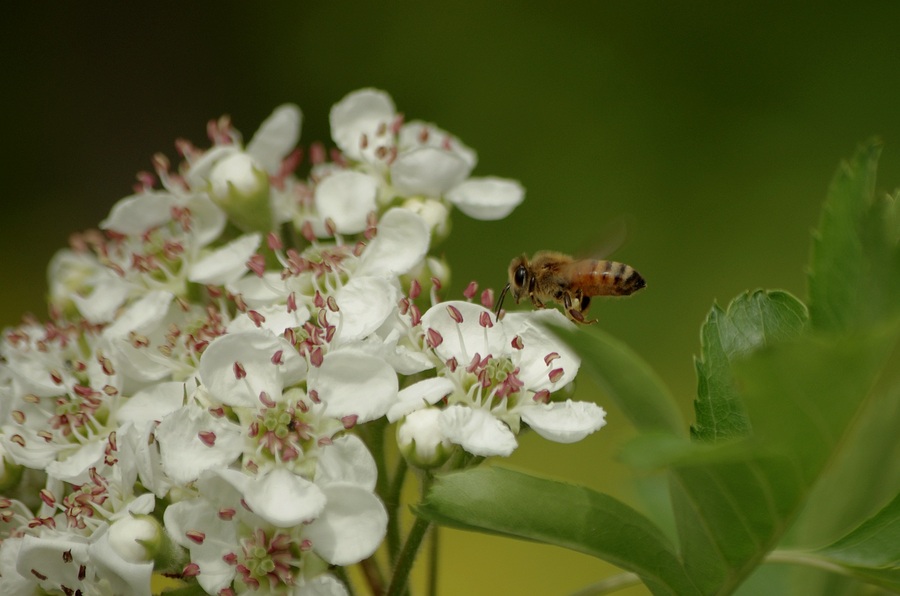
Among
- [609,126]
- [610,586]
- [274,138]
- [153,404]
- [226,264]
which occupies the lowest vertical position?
[610,586]

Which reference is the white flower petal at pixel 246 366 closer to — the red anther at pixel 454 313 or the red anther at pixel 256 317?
the red anther at pixel 256 317

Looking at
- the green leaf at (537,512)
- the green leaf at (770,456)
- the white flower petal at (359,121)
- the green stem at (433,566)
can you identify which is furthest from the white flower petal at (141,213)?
the green leaf at (770,456)

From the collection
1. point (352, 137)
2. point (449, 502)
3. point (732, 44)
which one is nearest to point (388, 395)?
point (449, 502)

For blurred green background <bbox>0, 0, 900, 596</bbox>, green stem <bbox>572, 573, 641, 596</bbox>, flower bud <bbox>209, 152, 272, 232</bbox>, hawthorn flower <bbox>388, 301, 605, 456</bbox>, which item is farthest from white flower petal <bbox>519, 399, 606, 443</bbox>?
blurred green background <bbox>0, 0, 900, 596</bbox>

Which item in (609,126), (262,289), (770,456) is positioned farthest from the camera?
(609,126)

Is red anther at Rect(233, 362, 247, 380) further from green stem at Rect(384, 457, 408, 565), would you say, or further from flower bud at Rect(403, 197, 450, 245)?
flower bud at Rect(403, 197, 450, 245)

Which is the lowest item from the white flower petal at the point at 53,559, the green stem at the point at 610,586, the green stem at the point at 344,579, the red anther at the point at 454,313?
the green stem at the point at 610,586

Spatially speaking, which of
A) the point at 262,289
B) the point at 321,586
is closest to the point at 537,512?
the point at 321,586

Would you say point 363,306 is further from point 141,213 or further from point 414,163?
point 141,213
